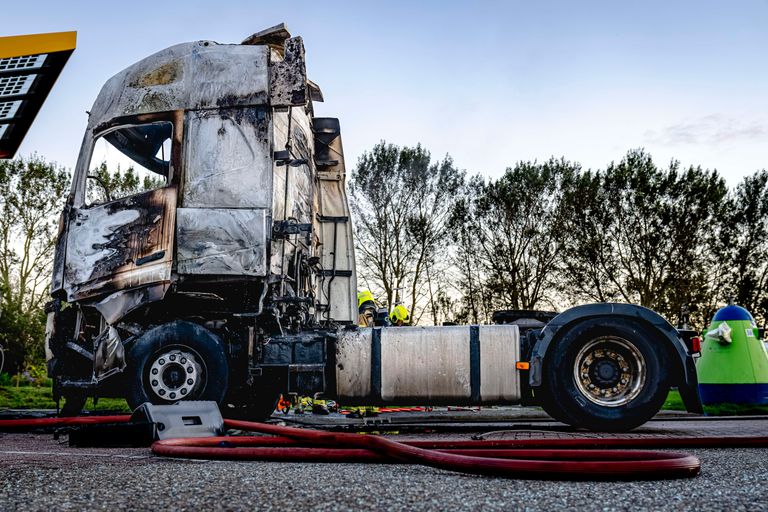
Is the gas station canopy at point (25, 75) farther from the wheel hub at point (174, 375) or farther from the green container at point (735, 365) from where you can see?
the green container at point (735, 365)

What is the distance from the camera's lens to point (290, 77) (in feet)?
22.7

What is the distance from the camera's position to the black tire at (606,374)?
6.33 m

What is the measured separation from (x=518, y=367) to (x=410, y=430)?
1.12 metres

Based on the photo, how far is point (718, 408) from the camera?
10.7 m

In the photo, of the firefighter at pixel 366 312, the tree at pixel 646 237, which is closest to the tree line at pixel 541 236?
the tree at pixel 646 237

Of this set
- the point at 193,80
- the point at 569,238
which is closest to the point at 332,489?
the point at 193,80

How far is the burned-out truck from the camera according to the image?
6465 millimetres

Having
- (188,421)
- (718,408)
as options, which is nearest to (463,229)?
(718,408)

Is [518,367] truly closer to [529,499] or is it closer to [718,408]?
[529,499]

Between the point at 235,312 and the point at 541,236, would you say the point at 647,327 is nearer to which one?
the point at 235,312

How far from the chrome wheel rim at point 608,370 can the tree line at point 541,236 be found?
1583cm

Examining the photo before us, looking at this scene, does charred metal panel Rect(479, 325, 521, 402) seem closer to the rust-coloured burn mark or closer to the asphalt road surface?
the asphalt road surface

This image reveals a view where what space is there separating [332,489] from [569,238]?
21.7m

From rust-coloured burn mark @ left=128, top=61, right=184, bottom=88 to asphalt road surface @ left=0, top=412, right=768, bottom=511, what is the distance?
4.10 meters
